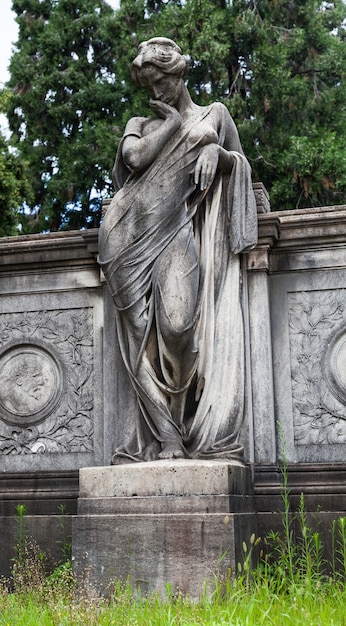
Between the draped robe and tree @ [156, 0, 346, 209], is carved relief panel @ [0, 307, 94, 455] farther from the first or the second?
tree @ [156, 0, 346, 209]

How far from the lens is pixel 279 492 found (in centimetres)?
598

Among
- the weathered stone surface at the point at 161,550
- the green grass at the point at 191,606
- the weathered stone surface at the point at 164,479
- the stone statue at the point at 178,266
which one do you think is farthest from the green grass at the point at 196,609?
the stone statue at the point at 178,266

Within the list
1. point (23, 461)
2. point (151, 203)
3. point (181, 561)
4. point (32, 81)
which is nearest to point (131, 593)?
point (181, 561)

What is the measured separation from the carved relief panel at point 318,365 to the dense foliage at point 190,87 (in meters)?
11.0

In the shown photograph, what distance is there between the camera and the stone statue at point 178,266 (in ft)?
18.9

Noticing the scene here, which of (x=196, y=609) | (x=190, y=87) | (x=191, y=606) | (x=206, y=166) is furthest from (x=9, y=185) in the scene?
(x=196, y=609)

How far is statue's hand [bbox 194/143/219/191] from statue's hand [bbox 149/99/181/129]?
351 mm

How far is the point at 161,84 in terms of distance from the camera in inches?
248

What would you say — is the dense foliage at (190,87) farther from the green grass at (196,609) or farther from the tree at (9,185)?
the green grass at (196,609)

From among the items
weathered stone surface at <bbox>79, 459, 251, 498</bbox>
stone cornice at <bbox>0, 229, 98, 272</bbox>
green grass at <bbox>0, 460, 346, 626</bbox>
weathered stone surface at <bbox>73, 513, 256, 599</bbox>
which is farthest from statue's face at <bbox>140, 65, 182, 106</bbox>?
green grass at <bbox>0, 460, 346, 626</bbox>

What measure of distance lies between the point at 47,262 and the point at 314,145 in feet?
37.2

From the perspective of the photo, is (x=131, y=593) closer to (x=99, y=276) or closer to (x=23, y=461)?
(x=23, y=461)

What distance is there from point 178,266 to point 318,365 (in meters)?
1.37

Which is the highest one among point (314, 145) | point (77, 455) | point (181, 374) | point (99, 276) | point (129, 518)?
point (314, 145)
